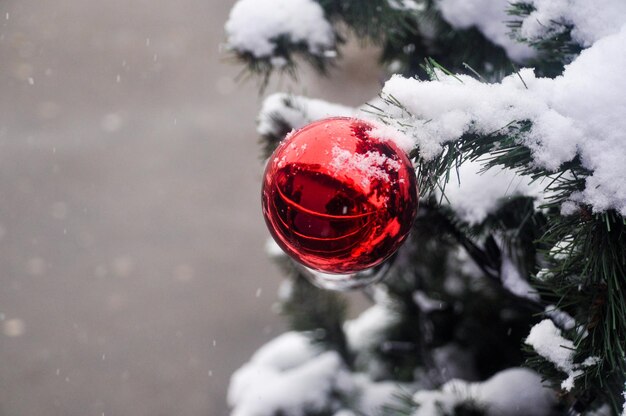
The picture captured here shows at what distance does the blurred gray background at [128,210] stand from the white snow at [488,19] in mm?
1262

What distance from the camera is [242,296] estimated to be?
2.68 metres

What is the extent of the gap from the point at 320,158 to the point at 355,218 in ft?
0.17

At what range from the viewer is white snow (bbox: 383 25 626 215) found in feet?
1.33

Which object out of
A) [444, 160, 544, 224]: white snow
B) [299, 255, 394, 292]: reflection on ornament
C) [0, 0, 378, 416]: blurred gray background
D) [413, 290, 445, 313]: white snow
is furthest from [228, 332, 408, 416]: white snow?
[0, 0, 378, 416]: blurred gray background

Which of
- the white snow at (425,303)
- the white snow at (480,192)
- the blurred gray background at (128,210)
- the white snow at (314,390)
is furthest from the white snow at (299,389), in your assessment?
the blurred gray background at (128,210)

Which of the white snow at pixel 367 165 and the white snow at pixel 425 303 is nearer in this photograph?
the white snow at pixel 367 165

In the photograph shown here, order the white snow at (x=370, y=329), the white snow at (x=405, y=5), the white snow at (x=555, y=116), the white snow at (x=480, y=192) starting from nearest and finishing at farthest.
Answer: the white snow at (x=555, y=116), the white snow at (x=480, y=192), the white snow at (x=405, y=5), the white snow at (x=370, y=329)

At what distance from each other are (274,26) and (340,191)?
0.38 m

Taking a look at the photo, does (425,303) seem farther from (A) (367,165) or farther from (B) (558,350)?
(A) (367,165)

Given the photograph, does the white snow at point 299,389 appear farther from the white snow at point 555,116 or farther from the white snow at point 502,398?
the white snow at point 555,116

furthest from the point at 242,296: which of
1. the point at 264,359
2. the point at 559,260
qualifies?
the point at 559,260

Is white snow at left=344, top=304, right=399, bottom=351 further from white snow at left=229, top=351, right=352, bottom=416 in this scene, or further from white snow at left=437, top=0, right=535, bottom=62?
white snow at left=437, top=0, right=535, bottom=62

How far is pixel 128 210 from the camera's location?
9.63 feet

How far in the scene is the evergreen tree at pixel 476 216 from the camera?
0.41 meters
